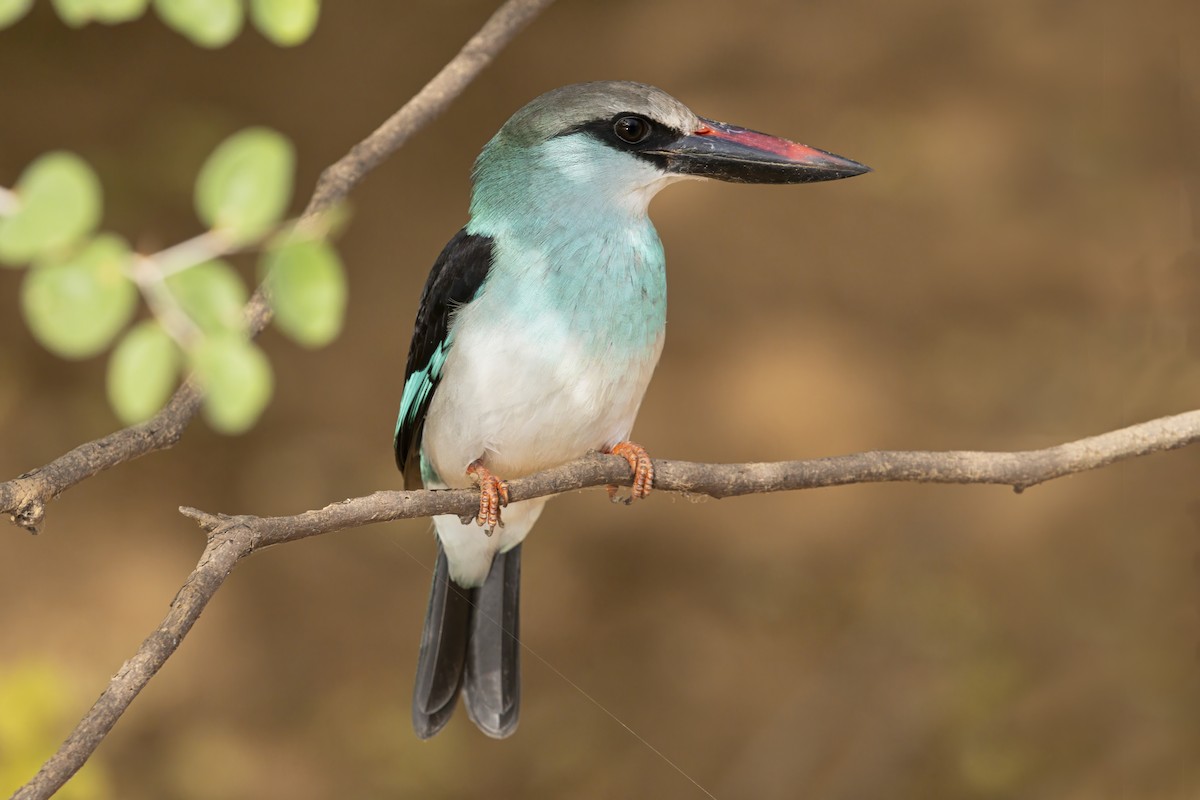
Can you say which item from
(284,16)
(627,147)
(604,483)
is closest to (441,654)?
(604,483)

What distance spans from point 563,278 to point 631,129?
24cm

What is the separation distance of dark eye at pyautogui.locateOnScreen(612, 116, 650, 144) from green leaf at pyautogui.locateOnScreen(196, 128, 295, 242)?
3.63 ft

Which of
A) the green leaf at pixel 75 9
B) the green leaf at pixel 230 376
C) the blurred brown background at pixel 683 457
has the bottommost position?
the blurred brown background at pixel 683 457

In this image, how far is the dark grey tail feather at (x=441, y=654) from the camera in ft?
7.30

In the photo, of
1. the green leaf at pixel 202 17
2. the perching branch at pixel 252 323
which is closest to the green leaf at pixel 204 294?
the green leaf at pixel 202 17

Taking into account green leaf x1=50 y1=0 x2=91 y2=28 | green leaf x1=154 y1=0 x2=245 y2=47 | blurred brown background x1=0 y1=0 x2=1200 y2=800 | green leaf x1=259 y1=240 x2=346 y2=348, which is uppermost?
green leaf x1=50 y1=0 x2=91 y2=28

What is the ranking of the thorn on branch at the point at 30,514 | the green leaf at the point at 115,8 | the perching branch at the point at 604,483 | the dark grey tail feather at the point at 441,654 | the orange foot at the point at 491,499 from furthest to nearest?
the dark grey tail feather at the point at 441,654 < the orange foot at the point at 491,499 < the thorn on branch at the point at 30,514 < the perching branch at the point at 604,483 < the green leaf at the point at 115,8

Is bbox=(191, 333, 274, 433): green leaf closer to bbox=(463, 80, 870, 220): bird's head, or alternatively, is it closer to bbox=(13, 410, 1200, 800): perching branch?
bbox=(13, 410, 1200, 800): perching branch

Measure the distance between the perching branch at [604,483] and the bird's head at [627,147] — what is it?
0.41 metres

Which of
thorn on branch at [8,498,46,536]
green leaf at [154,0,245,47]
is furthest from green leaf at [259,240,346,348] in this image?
thorn on branch at [8,498,46,536]

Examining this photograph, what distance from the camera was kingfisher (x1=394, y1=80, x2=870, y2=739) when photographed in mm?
1757

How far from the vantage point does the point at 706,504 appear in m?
3.63

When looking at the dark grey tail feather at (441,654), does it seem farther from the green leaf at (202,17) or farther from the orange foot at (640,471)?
the green leaf at (202,17)

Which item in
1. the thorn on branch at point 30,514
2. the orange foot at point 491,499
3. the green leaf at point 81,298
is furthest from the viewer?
the orange foot at point 491,499
